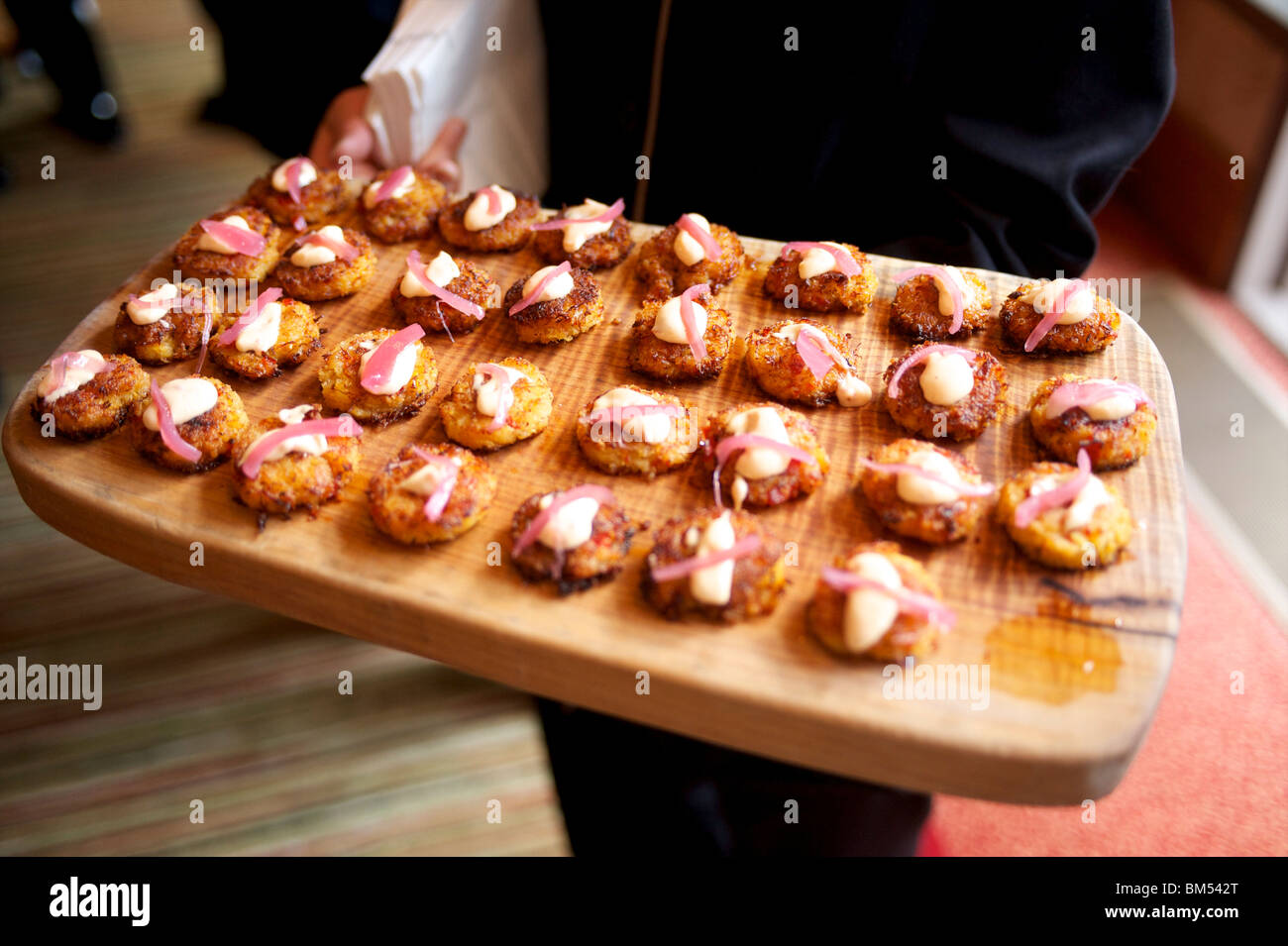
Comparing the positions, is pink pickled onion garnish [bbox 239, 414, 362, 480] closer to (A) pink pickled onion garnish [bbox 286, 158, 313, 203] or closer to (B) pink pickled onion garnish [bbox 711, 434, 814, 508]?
(B) pink pickled onion garnish [bbox 711, 434, 814, 508]

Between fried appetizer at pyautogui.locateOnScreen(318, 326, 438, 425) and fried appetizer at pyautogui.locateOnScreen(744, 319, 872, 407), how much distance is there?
2.04 feet

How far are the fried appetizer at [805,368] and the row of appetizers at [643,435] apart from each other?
56 millimetres

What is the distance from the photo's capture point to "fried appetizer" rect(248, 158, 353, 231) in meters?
2.05

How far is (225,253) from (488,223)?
566 millimetres

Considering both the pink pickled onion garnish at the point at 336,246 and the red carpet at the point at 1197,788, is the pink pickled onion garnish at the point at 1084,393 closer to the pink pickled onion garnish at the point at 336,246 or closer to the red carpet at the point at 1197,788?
the red carpet at the point at 1197,788

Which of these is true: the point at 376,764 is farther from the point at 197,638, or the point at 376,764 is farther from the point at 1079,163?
the point at 1079,163

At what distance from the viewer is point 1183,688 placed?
2455mm

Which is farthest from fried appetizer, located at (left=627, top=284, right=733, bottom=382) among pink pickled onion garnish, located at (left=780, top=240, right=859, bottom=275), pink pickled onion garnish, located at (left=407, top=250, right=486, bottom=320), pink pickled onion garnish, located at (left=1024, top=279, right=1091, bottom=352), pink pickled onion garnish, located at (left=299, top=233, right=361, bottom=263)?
pink pickled onion garnish, located at (left=299, top=233, right=361, bottom=263)

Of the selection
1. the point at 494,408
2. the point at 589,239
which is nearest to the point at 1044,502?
the point at 494,408

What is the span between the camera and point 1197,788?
2.28m

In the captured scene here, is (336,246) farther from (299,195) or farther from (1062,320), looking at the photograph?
(1062,320)

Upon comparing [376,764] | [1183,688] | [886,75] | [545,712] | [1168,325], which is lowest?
[545,712]

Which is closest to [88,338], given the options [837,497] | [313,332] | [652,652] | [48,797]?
[313,332]

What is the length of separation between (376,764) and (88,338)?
1.04 meters
